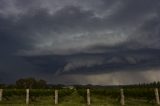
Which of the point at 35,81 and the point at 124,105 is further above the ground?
the point at 35,81

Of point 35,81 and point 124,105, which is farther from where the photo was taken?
point 35,81

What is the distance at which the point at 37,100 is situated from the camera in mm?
54125

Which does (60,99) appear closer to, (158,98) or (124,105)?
(124,105)

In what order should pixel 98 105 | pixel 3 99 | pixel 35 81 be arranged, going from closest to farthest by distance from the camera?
pixel 98 105, pixel 3 99, pixel 35 81

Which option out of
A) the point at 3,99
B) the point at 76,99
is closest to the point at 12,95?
the point at 3,99

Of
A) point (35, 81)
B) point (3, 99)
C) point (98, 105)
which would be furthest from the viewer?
point (35, 81)

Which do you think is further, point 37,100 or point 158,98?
point 37,100

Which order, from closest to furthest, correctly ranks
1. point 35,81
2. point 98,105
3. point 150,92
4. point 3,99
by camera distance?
point 98,105 < point 150,92 < point 3,99 < point 35,81

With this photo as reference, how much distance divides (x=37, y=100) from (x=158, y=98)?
762 inches

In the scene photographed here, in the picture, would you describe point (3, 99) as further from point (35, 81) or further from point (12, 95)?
point (35, 81)

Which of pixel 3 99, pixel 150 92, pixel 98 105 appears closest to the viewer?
pixel 98 105

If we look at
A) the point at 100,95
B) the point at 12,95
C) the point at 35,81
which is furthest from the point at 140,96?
the point at 35,81

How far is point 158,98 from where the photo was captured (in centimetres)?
4659

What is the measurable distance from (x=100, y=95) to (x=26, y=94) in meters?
12.3
